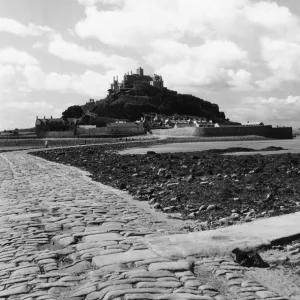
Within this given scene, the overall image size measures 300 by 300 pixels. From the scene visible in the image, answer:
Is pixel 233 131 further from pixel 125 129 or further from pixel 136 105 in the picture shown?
pixel 136 105

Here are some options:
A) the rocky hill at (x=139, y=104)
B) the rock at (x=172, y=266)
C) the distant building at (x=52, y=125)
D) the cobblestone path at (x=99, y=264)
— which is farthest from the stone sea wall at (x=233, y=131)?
the rock at (x=172, y=266)

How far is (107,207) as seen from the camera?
9.34 meters

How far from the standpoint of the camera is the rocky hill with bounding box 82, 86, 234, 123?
578 feet

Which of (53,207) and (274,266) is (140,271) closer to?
(274,266)

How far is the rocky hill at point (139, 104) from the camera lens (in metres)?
176

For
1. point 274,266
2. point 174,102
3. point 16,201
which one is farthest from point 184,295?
point 174,102

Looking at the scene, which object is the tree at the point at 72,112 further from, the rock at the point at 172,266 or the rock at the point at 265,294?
the rock at the point at 265,294

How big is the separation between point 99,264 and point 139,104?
17520 cm

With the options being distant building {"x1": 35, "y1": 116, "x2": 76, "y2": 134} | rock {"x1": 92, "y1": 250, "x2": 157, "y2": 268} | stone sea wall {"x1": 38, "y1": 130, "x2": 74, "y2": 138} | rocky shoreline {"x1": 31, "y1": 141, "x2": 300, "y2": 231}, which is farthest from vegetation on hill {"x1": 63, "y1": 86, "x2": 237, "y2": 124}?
rock {"x1": 92, "y1": 250, "x2": 157, "y2": 268}

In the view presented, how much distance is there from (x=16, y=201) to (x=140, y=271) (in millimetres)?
6393

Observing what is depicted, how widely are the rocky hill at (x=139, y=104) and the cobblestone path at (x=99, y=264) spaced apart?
166m

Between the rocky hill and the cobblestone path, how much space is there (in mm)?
166150

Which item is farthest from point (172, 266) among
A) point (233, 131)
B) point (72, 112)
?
point (72, 112)

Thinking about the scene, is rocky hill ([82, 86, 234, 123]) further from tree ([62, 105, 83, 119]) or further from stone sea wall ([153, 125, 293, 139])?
stone sea wall ([153, 125, 293, 139])
